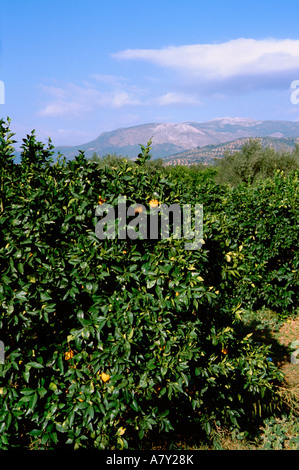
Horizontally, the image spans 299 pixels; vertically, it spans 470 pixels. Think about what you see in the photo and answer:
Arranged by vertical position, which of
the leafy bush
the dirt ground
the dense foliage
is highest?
the leafy bush

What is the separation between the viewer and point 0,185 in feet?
8.25

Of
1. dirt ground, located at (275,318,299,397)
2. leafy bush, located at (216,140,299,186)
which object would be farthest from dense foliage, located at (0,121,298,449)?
leafy bush, located at (216,140,299,186)

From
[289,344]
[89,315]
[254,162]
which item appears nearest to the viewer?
[89,315]

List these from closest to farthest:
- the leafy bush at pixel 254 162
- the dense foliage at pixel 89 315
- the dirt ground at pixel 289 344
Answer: the dense foliage at pixel 89 315 < the dirt ground at pixel 289 344 < the leafy bush at pixel 254 162

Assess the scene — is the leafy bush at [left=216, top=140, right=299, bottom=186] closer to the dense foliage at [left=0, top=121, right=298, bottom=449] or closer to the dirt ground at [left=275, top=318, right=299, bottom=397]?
the dirt ground at [left=275, top=318, right=299, bottom=397]

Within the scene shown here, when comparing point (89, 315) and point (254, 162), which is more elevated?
point (254, 162)

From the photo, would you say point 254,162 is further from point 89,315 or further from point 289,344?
point 89,315

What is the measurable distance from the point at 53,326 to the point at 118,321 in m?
0.51

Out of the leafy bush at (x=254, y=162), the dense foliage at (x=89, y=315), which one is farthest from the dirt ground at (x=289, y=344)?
the leafy bush at (x=254, y=162)

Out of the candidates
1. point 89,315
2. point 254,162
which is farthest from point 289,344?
point 254,162

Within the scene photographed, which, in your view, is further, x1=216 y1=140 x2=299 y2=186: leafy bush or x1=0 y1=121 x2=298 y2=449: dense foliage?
x1=216 y1=140 x2=299 y2=186: leafy bush

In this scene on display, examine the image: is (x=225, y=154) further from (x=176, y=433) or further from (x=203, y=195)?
(x=176, y=433)

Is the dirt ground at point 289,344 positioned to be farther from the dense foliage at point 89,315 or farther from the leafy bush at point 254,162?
the leafy bush at point 254,162
